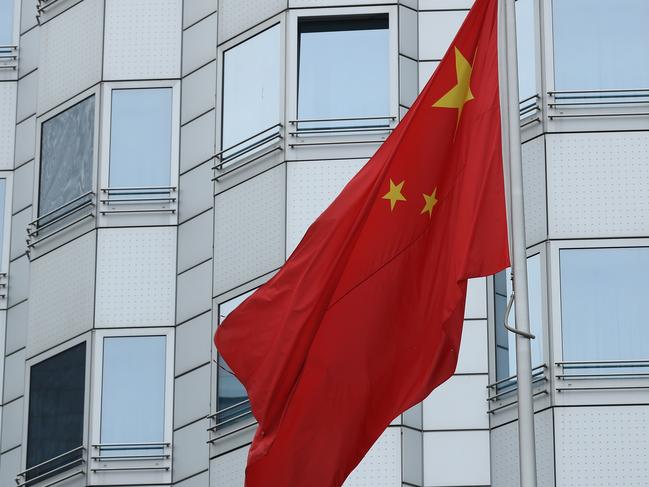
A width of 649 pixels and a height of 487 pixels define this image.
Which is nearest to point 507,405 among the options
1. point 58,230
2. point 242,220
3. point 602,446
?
point 602,446

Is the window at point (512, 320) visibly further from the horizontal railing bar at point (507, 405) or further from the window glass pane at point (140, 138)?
the window glass pane at point (140, 138)

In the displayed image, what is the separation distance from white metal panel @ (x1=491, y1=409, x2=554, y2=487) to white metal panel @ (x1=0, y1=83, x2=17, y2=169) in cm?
973

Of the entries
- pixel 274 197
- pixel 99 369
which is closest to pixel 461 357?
pixel 274 197

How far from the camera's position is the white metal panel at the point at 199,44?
27672mm

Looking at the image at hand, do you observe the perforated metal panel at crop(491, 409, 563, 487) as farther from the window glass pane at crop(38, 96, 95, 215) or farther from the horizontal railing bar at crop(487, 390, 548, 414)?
the window glass pane at crop(38, 96, 95, 215)

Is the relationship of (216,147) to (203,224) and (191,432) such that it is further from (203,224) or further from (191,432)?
(191,432)

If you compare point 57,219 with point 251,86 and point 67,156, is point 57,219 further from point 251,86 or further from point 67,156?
point 251,86

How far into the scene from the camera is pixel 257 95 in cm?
2667

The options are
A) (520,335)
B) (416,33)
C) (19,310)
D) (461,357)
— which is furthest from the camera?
(19,310)

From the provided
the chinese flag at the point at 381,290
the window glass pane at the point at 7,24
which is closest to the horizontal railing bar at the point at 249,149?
the window glass pane at the point at 7,24

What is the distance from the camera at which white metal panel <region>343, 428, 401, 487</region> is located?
78.7 ft

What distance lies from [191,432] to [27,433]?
2.99 m

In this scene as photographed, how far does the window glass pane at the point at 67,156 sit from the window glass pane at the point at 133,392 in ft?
8.39

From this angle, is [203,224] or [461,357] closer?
[461,357]
